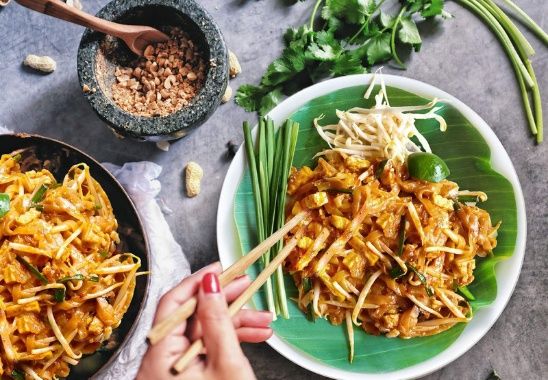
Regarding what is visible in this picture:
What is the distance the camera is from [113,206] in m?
2.37

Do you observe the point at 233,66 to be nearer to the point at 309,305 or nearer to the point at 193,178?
the point at 193,178

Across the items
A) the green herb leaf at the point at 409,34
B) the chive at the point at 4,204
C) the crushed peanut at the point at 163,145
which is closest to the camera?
the chive at the point at 4,204

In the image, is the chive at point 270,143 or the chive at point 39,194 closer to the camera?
the chive at point 39,194

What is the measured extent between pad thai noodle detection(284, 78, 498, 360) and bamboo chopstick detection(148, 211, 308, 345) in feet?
0.32

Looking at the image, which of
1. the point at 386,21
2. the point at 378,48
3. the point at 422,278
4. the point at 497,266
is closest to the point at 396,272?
the point at 422,278

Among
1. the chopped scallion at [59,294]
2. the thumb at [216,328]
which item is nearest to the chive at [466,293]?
the thumb at [216,328]

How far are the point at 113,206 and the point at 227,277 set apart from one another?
719 millimetres

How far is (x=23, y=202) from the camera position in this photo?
2170mm

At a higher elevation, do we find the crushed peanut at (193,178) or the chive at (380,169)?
the chive at (380,169)

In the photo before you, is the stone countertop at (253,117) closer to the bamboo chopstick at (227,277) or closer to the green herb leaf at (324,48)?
the green herb leaf at (324,48)

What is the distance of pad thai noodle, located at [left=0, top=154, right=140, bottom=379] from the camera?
209cm

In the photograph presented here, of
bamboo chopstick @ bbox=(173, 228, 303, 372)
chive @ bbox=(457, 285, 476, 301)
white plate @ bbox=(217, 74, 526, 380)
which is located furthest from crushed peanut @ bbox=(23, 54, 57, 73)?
chive @ bbox=(457, 285, 476, 301)

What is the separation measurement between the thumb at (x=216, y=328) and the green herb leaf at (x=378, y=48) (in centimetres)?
131

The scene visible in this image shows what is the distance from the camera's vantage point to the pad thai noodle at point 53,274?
6.85 ft
